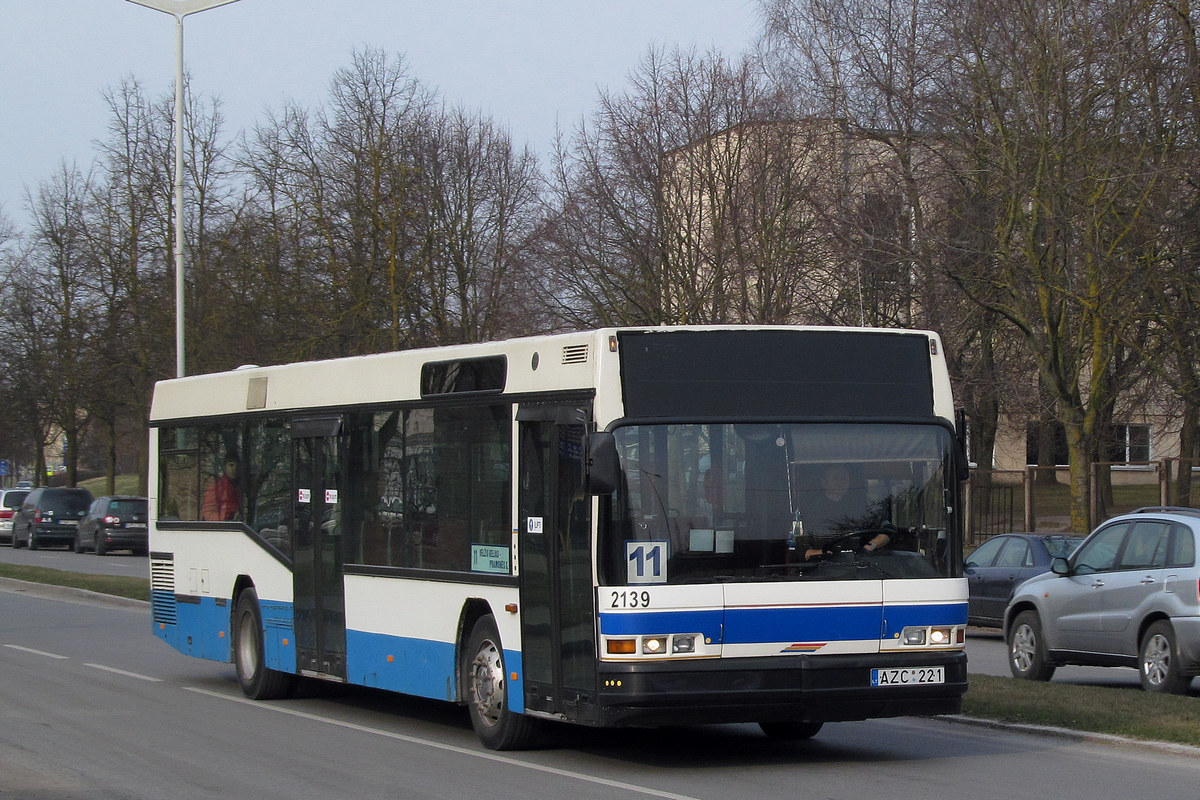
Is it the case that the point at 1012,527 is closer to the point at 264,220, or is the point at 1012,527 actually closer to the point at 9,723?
the point at 264,220

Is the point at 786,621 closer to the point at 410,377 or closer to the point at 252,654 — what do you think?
the point at 410,377

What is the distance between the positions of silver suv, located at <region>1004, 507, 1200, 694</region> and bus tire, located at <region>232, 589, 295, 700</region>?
7.29 meters

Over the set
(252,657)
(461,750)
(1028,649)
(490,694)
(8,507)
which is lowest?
(461,750)

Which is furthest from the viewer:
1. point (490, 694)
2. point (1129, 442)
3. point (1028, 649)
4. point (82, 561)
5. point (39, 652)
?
point (1129, 442)

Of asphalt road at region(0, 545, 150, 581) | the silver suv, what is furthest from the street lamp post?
the silver suv

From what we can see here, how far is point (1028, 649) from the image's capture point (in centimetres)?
1520

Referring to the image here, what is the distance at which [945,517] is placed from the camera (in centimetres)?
977

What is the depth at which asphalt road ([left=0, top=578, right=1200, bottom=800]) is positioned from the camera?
8938 millimetres

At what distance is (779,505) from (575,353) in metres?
1.63

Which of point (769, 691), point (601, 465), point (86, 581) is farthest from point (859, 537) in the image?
point (86, 581)

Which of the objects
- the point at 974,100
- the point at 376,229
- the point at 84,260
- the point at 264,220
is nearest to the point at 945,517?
the point at 974,100

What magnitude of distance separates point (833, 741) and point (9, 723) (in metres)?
6.51

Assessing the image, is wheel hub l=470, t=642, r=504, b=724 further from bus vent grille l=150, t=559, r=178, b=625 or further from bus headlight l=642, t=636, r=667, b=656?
bus vent grille l=150, t=559, r=178, b=625

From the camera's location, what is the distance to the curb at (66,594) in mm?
26109
